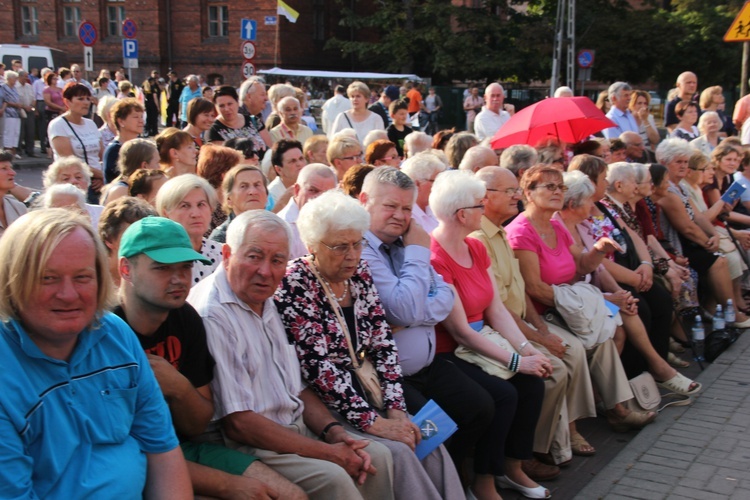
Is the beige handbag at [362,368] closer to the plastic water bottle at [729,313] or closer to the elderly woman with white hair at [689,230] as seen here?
the elderly woman with white hair at [689,230]

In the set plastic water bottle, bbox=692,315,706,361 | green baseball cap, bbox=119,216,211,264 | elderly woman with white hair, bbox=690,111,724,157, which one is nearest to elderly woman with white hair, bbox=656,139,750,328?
plastic water bottle, bbox=692,315,706,361

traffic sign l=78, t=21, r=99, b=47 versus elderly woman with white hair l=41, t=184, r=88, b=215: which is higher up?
traffic sign l=78, t=21, r=99, b=47

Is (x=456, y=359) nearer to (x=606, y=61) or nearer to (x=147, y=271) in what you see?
(x=147, y=271)

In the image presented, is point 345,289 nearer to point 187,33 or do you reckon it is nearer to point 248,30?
point 248,30

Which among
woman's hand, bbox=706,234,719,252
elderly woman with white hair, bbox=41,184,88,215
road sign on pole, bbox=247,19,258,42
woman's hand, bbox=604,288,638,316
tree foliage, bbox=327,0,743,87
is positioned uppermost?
tree foliage, bbox=327,0,743,87

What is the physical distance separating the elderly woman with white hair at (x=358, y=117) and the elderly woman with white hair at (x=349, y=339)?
5884 millimetres

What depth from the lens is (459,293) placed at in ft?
15.6

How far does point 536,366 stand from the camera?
15.3ft

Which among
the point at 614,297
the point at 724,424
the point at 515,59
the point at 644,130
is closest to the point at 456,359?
the point at 614,297

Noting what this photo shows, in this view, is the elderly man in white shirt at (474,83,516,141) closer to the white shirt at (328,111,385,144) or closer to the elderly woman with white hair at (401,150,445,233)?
the white shirt at (328,111,385,144)

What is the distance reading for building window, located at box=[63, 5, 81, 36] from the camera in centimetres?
4031

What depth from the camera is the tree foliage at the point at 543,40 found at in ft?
121

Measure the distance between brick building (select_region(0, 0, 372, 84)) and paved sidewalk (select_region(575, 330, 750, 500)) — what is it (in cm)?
3400

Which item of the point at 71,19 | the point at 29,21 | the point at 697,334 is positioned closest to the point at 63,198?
the point at 697,334
